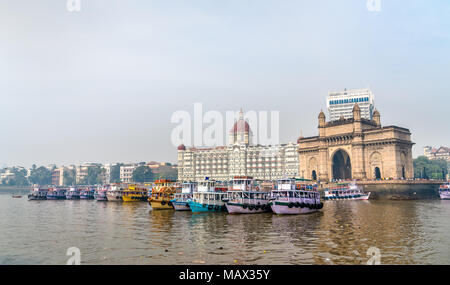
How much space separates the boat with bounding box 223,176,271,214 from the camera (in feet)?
153

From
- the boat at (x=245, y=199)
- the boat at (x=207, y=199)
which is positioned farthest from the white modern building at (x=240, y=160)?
the boat at (x=245, y=199)

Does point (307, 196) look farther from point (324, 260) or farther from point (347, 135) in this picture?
point (347, 135)

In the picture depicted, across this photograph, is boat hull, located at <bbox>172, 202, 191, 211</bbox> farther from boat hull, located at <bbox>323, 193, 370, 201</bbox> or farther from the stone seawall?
the stone seawall

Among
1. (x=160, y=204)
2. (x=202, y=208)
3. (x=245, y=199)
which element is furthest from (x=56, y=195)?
(x=245, y=199)

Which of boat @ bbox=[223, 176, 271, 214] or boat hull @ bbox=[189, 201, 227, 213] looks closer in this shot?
boat @ bbox=[223, 176, 271, 214]

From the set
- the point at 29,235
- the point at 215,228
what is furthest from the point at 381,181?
the point at 29,235

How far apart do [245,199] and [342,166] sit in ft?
223

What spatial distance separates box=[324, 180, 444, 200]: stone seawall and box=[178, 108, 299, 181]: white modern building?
6265cm

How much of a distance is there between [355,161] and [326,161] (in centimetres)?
992

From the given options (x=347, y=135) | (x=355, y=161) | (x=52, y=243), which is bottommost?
(x=52, y=243)

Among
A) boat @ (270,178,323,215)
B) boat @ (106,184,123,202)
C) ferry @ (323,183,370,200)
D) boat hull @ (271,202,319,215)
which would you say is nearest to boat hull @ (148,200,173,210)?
boat @ (270,178,323,215)

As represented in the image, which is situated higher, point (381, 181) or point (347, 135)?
point (347, 135)
